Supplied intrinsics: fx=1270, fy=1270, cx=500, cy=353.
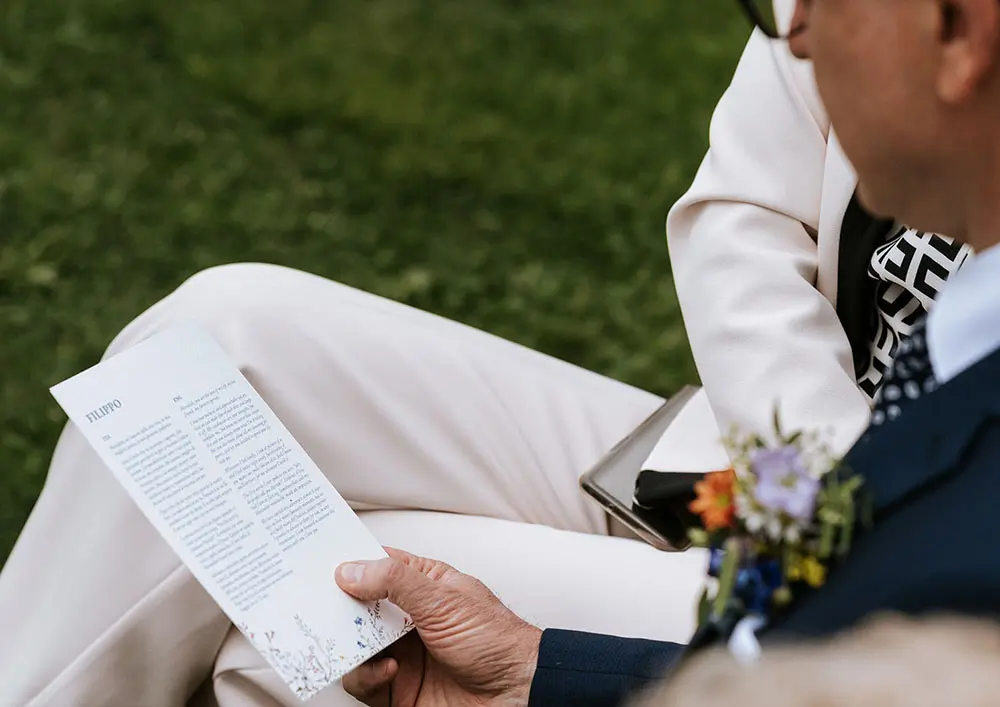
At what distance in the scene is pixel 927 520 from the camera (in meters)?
0.83

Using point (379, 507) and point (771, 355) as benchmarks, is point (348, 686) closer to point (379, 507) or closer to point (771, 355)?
point (379, 507)

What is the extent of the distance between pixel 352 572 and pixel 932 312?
591 mm

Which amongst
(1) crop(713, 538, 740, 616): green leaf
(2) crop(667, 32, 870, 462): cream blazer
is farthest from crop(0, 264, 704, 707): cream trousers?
(1) crop(713, 538, 740, 616): green leaf

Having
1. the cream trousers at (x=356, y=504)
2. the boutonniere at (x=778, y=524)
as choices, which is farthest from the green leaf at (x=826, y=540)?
the cream trousers at (x=356, y=504)

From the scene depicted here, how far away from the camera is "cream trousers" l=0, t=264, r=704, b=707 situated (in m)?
1.32

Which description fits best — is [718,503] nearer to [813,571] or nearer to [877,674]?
[813,571]

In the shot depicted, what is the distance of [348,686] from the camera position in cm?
129

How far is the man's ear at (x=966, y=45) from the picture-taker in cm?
80

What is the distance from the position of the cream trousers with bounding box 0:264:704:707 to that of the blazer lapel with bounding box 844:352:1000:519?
440 millimetres

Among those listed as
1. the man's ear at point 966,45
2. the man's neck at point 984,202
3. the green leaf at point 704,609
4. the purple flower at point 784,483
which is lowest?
the green leaf at point 704,609

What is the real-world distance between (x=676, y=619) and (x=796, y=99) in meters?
0.58

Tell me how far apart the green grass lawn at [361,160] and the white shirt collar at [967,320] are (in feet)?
5.08

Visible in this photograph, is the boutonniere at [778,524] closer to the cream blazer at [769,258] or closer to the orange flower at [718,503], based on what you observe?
the orange flower at [718,503]

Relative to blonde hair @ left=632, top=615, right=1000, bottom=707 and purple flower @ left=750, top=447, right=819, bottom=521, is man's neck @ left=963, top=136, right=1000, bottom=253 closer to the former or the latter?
purple flower @ left=750, top=447, right=819, bottom=521
